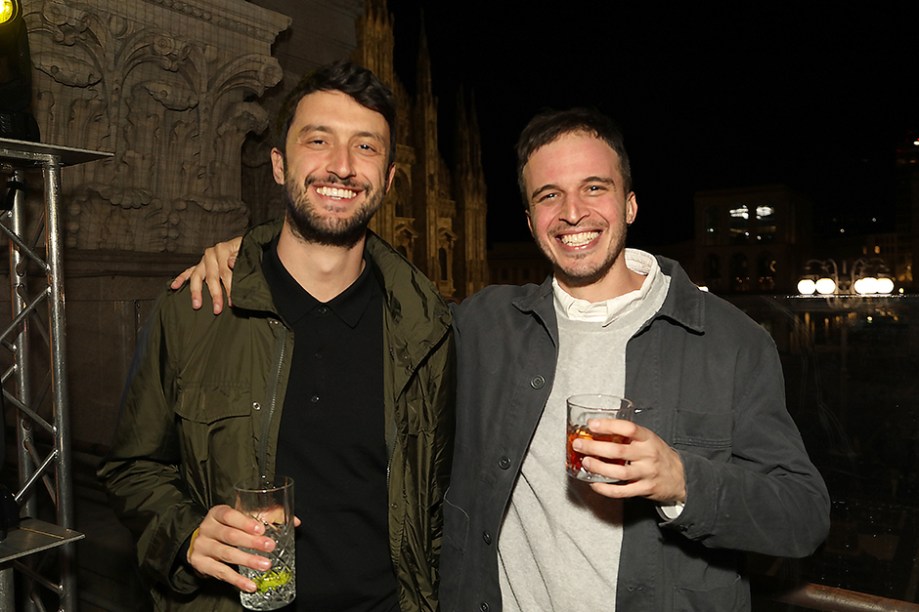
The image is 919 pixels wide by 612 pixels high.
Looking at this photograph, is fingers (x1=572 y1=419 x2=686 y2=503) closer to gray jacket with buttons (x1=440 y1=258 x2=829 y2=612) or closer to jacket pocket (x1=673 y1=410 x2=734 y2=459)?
gray jacket with buttons (x1=440 y1=258 x2=829 y2=612)

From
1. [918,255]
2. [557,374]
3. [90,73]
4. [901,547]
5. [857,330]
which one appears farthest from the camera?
[918,255]

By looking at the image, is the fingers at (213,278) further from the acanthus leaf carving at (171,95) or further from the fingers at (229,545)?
the acanthus leaf carving at (171,95)

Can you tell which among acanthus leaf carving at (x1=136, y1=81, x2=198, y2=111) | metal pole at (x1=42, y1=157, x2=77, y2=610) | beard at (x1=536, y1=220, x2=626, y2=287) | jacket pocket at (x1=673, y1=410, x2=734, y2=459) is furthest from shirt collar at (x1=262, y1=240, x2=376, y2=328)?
acanthus leaf carving at (x1=136, y1=81, x2=198, y2=111)

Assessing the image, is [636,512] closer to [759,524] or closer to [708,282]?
[759,524]

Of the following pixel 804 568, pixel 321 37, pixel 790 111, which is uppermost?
pixel 790 111

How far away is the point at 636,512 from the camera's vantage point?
1584 millimetres

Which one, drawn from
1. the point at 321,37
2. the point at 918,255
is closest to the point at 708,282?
the point at 918,255

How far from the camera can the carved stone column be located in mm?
3789

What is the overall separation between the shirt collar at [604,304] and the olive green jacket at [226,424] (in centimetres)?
36

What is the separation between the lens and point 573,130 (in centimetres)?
187

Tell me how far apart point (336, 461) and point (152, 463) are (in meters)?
0.50

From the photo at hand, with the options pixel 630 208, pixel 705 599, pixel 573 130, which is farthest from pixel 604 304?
pixel 705 599

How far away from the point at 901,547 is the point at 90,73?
17.0ft

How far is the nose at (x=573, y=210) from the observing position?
1.79 metres
